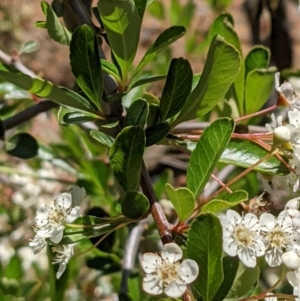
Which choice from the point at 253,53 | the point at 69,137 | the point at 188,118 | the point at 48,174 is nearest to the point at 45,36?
the point at 48,174

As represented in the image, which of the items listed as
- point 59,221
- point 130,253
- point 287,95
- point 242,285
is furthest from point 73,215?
point 130,253

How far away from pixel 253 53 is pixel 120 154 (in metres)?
0.55

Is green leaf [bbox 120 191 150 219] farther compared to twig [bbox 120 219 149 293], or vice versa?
twig [bbox 120 219 149 293]

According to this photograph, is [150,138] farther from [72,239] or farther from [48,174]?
[48,174]

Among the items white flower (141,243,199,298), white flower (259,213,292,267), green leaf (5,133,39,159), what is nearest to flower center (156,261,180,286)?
white flower (141,243,199,298)

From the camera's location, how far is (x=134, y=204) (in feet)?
A: 2.37

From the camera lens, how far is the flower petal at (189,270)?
684 millimetres

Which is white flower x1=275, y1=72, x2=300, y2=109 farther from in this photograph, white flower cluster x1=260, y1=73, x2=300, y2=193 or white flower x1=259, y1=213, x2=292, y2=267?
white flower x1=259, y1=213, x2=292, y2=267

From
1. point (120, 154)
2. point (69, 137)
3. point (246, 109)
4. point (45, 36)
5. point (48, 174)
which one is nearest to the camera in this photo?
point (120, 154)

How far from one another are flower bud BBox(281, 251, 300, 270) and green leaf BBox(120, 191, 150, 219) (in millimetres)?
167

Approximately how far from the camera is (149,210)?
29.7 inches

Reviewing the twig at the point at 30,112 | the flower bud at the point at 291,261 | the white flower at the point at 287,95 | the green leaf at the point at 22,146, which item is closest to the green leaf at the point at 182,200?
the flower bud at the point at 291,261

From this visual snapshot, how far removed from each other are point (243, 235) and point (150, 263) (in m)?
0.11

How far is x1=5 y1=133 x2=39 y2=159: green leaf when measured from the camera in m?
1.18
